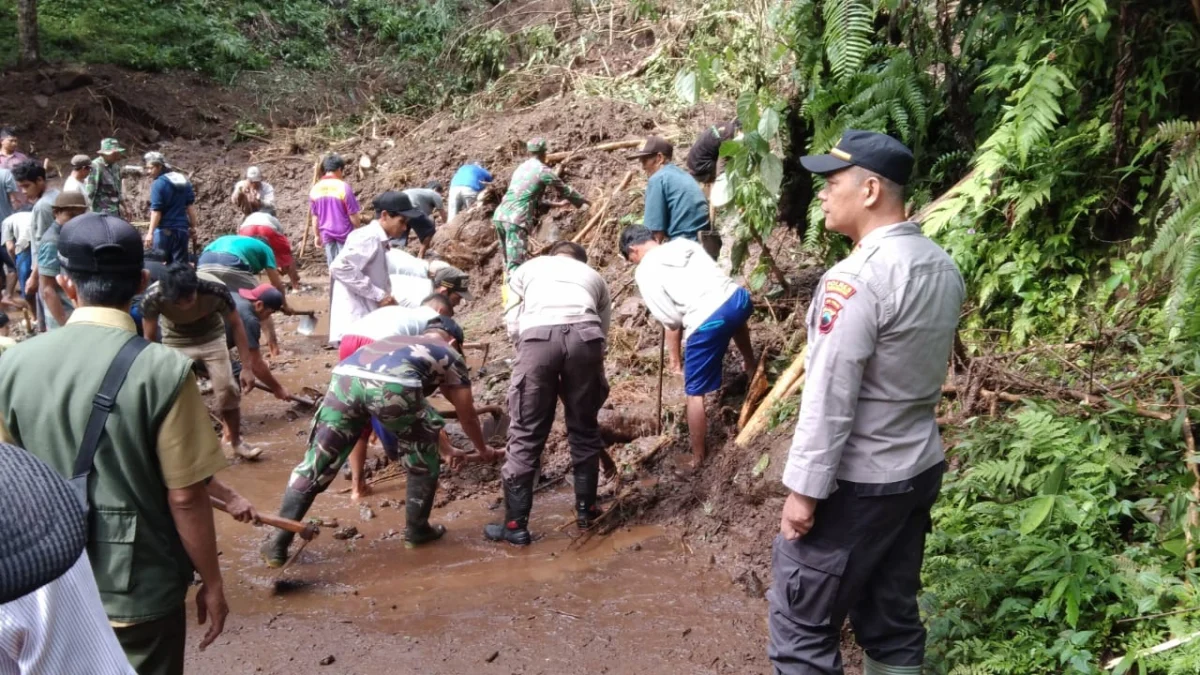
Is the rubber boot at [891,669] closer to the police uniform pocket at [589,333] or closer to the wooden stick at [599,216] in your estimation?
the police uniform pocket at [589,333]

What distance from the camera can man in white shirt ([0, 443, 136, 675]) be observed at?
4.08ft

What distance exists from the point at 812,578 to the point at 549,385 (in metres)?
2.63

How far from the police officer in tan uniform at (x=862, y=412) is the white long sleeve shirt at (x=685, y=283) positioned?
2751mm

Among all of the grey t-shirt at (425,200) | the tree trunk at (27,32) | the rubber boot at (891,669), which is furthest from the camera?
the tree trunk at (27,32)

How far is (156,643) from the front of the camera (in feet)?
8.46

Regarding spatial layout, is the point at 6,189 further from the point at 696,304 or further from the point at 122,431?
the point at 122,431

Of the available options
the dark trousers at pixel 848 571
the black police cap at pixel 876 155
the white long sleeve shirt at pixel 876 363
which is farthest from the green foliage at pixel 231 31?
the dark trousers at pixel 848 571

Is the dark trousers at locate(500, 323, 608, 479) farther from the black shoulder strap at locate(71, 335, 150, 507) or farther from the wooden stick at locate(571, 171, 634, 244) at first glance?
the wooden stick at locate(571, 171, 634, 244)

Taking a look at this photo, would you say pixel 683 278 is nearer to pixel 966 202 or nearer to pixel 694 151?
pixel 966 202

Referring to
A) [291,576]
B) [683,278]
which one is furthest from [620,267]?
[291,576]

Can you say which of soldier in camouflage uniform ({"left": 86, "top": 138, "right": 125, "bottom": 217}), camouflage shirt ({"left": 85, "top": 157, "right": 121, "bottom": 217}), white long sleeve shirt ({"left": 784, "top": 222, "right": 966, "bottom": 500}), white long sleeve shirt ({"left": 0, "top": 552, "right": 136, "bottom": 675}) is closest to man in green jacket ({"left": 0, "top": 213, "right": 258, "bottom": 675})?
white long sleeve shirt ({"left": 0, "top": 552, "right": 136, "bottom": 675})

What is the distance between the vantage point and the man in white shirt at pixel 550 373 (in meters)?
5.07

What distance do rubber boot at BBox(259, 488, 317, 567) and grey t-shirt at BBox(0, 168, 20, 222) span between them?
25.0 ft

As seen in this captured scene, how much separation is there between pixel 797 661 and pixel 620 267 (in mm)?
7344
